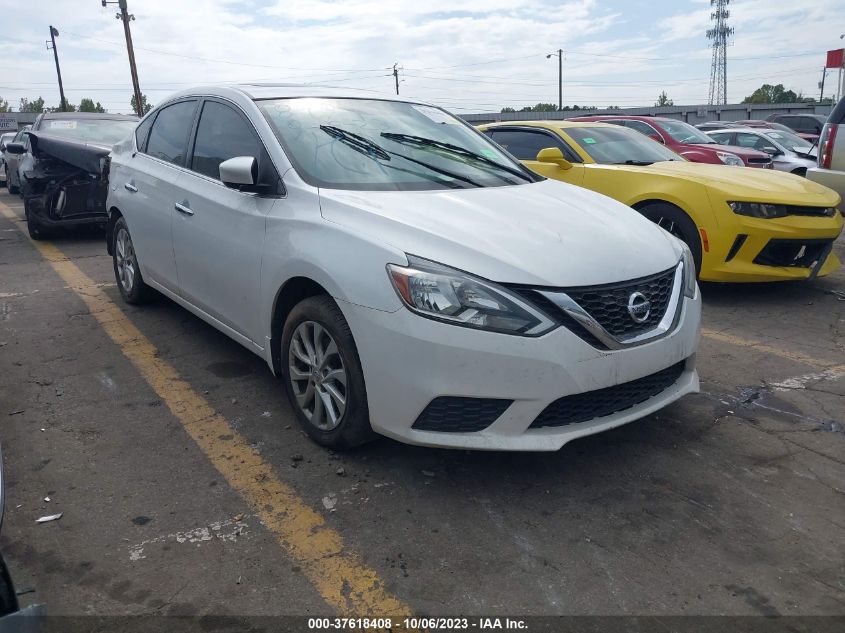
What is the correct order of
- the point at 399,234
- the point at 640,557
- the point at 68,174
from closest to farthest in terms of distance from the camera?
the point at 640,557
the point at 399,234
the point at 68,174

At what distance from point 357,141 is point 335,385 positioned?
1.35m

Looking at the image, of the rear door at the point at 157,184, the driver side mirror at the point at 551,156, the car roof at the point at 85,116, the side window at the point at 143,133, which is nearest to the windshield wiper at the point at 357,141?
the rear door at the point at 157,184

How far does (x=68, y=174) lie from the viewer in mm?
8469

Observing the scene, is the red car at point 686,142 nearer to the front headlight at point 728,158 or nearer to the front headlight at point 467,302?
the front headlight at point 728,158

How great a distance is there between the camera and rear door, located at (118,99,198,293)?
4.46 metres

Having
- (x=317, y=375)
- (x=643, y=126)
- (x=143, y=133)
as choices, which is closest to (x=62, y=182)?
(x=143, y=133)

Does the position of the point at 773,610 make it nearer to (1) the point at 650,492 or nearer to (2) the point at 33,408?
(1) the point at 650,492

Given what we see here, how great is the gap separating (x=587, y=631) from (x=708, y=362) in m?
2.72

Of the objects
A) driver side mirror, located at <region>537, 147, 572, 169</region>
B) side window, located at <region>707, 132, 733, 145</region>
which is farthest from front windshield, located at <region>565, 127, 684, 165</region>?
side window, located at <region>707, 132, 733, 145</region>

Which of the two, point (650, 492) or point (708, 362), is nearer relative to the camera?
point (650, 492)

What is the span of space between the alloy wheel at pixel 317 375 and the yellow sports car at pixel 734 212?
3617 millimetres

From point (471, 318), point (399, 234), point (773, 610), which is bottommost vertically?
point (773, 610)

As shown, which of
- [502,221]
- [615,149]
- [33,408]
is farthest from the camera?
[615,149]

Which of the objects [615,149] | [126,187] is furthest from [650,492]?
[615,149]
